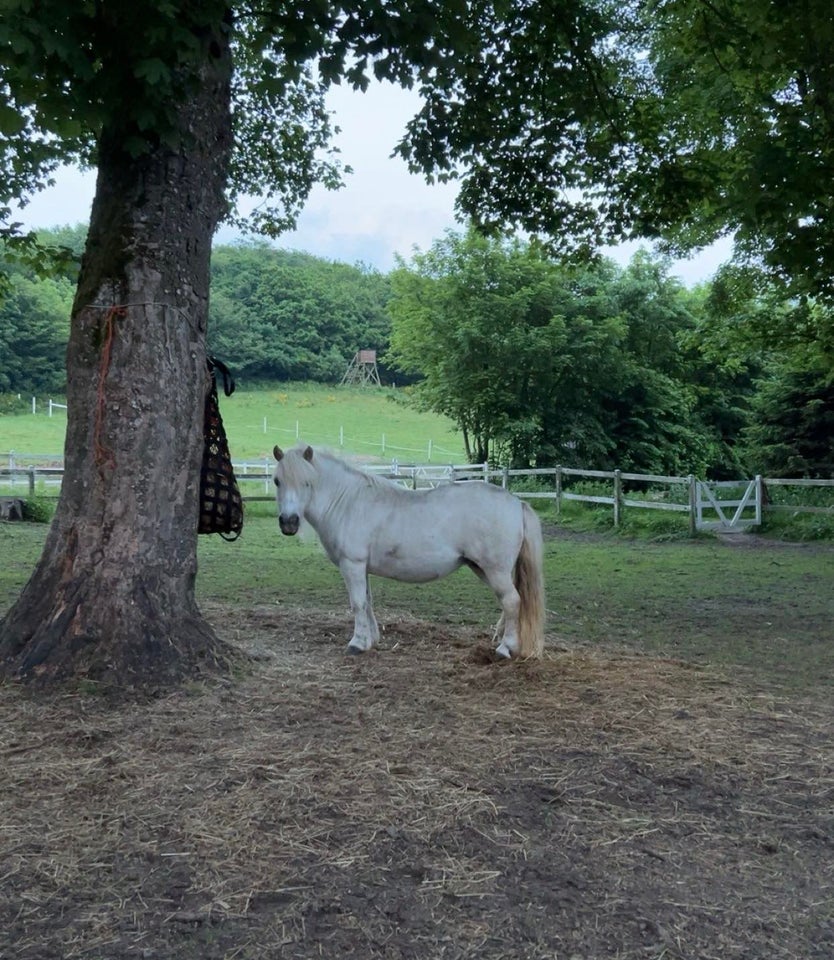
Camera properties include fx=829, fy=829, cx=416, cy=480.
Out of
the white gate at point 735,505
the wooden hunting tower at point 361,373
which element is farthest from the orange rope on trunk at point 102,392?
the wooden hunting tower at point 361,373

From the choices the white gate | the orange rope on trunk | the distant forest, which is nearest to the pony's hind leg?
the orange rope on trunk

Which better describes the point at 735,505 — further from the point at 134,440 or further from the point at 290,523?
the point at 134,440

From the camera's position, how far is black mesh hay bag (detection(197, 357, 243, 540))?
5.76 meters

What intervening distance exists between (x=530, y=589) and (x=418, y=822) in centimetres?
302

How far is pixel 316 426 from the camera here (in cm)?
4788

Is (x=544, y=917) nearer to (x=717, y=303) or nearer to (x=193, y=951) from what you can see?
(x=193, y=951)

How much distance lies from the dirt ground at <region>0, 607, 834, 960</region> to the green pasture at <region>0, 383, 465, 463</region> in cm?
3070

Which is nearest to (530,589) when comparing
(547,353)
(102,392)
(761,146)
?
(102,392)

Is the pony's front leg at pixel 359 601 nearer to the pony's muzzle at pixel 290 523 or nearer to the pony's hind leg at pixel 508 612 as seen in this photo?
the pony's muzzle at pixel 290 523

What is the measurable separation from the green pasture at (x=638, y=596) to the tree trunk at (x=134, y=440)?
1611mm

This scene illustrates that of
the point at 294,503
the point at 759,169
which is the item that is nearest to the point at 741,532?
the point at 759,169

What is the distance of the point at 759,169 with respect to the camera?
719 cm

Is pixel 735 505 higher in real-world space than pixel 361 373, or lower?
lower

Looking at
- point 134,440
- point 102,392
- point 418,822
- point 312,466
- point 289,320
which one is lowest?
point 418,822
